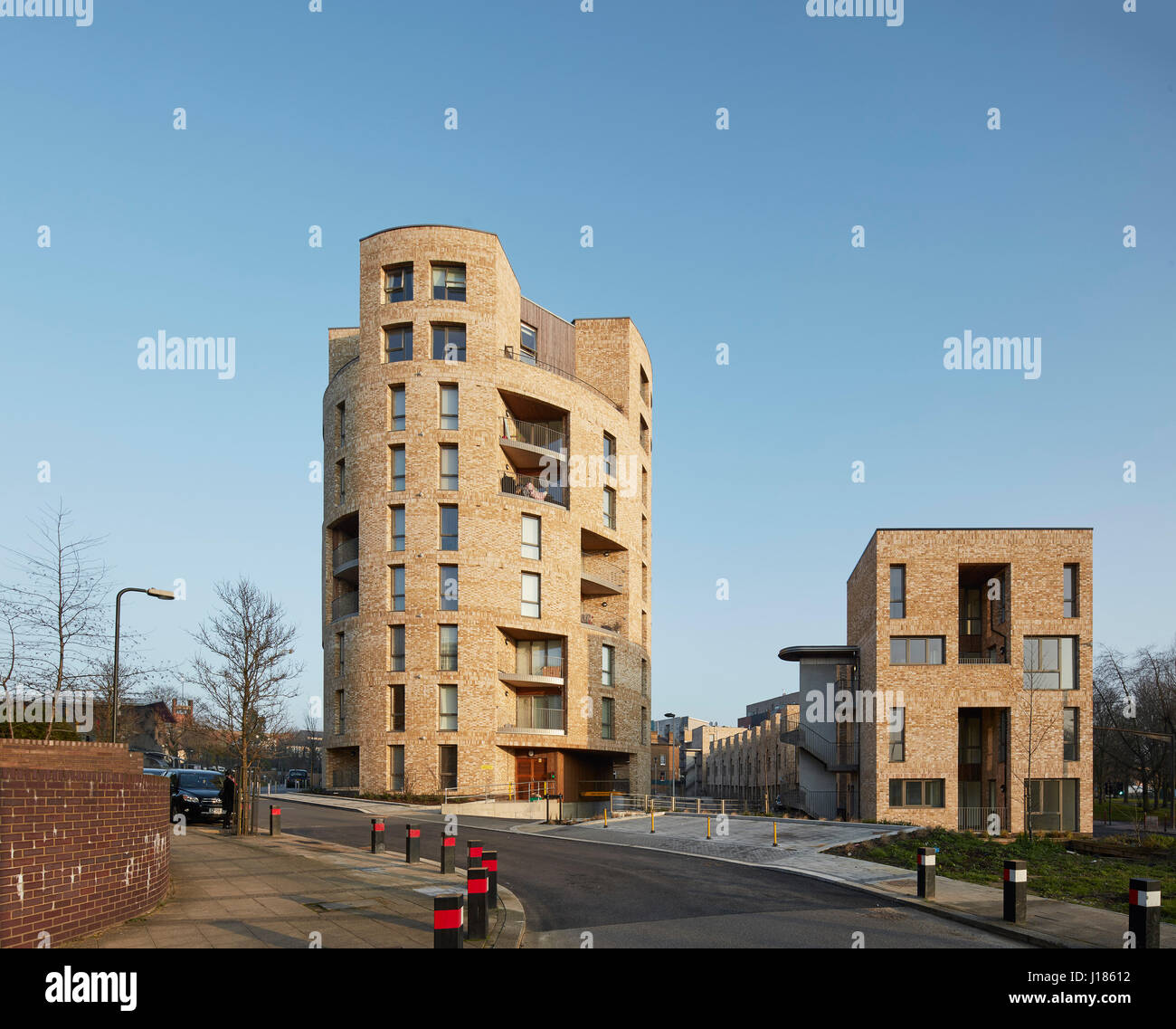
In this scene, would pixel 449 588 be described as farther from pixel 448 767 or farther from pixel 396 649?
pixel 448 767

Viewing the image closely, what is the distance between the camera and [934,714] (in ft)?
139

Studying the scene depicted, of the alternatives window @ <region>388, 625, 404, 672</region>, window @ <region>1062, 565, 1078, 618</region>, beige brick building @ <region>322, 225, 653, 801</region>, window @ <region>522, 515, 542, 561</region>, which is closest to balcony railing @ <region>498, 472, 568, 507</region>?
beige brick building @ <region>322, 225, 653, 801</region>

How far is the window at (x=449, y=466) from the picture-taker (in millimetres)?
46688

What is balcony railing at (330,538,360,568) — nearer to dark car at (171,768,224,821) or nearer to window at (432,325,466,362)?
window at (432,325,466,362)

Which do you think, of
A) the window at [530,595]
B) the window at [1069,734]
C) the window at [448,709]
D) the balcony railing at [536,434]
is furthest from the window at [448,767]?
the window at [1069,734]

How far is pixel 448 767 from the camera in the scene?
45.1 m

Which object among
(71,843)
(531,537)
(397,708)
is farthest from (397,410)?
(71,843)

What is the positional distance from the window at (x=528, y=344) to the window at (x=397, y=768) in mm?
20419

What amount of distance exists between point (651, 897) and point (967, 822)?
32.2 m

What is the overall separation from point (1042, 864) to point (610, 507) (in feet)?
118

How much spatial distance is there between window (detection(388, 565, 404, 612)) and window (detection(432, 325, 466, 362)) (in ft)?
33.2

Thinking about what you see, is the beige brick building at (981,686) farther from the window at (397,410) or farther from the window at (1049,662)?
the window at (397,410)
